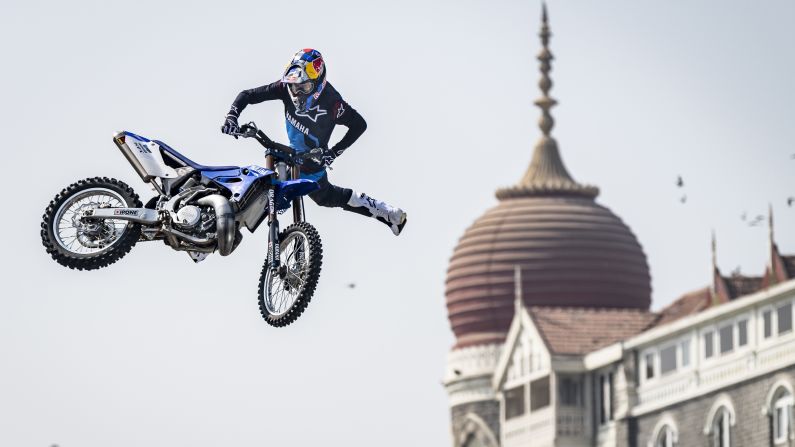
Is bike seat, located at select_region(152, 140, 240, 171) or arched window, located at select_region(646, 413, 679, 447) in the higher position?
arched window, located at select_region(646, 413, 679, 447)

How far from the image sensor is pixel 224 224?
130ft

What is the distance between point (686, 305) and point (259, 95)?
12762 cm

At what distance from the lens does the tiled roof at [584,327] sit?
16838cm

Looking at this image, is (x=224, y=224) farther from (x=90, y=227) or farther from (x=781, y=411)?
(x=781, y=411)

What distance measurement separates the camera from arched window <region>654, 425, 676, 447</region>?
484 ft

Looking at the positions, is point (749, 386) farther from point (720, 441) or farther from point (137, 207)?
point (137, 207)

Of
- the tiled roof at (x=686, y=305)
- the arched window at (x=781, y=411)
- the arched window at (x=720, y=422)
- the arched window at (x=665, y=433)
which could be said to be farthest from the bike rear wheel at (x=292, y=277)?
the tiled roof at (x=686, y=305)

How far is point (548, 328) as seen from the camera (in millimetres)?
173750

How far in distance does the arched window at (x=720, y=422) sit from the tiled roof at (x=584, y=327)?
2514 cm

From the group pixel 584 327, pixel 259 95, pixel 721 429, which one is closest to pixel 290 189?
pixel 259 95

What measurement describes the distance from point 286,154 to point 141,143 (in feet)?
7.59

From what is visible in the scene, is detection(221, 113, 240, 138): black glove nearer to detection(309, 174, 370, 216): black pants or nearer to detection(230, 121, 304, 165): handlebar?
detection(230, 121, 304, 165): handlebar

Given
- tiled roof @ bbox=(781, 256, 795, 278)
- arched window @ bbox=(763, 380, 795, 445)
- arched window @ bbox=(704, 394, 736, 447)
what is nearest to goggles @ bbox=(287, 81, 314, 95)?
arched window @ bbox=(763, 380, 795, 445)

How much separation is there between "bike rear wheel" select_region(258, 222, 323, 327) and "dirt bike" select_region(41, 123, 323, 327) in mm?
15
